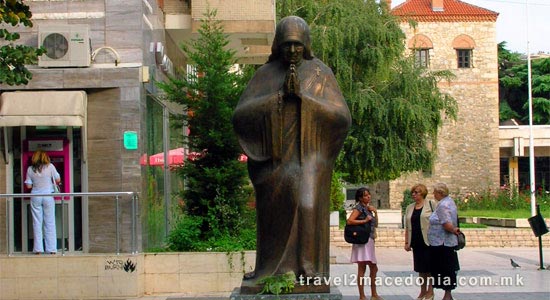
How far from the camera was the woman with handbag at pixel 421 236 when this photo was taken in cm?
1184

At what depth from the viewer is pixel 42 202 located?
14.1 metres

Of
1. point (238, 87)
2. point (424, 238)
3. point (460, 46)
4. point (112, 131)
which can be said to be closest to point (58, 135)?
point (112, 131)

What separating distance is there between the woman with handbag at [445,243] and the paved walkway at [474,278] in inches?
51.5

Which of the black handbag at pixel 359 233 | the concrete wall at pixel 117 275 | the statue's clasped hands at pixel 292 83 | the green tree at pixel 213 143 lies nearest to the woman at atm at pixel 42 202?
the concrete wall at pixel 117 275

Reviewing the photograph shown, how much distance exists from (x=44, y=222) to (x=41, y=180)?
25.7 inches

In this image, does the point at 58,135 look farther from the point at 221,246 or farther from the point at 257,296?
the point at 257,296

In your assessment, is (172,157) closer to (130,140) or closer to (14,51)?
(130,140)

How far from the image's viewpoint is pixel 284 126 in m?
7.23

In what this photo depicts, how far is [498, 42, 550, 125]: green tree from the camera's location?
69250 millimetres

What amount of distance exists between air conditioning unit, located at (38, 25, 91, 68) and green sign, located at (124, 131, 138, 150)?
127 centimetres

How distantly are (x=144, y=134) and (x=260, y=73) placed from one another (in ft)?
24.7

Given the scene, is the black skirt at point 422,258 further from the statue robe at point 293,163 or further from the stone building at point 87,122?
the statue robe at point 293,163

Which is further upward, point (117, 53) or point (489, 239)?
point (117, 53)

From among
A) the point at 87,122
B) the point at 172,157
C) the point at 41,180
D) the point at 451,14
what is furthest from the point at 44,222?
the point at 451,14
